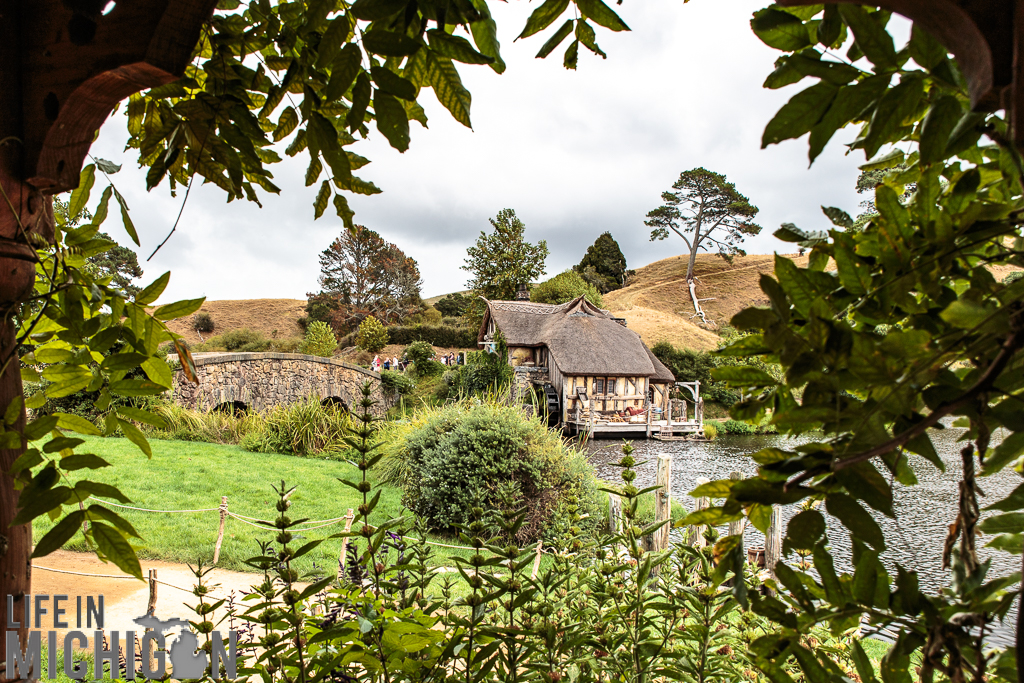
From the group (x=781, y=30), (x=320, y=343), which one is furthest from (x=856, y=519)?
(x=320, y=343)

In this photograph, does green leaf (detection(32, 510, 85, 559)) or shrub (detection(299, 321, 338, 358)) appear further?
shrub (detection(299, 321, 338, 358))

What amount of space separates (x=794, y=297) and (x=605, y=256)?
4659cm

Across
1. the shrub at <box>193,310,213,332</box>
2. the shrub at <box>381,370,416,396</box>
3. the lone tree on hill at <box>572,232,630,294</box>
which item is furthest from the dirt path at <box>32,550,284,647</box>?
the lone tree on hill at <box>572,232,630,294</box>

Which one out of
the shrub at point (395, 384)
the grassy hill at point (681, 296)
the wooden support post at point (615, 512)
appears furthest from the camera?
the grassy hill at point (681, 296)

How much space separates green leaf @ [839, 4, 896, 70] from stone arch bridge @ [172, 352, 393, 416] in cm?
1374

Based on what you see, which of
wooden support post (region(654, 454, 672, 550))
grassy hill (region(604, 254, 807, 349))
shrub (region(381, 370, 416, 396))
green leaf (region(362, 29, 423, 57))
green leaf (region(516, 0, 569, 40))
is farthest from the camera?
grassy hill (region(604, 254, 807, 349))

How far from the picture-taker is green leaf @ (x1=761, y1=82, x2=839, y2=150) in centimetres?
60

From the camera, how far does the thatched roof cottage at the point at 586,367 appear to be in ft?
63.7

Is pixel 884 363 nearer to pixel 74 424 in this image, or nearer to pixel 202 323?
pixel 74 424

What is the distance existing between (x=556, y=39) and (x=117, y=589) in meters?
6.22

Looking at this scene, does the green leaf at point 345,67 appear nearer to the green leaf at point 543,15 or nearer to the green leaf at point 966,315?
the green leaf at point 543,15

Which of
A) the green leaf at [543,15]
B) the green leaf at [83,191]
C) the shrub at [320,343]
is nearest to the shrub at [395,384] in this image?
the shrub at [320,343]

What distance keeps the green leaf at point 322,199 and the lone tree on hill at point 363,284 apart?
3907cm

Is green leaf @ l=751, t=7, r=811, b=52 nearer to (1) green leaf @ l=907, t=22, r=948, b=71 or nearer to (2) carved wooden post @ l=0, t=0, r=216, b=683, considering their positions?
(1) green leaf @ l=907, t=22, r=948, b=71
